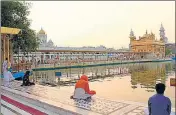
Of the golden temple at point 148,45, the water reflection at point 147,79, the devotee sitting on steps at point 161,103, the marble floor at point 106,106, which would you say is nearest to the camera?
the devotee sitting on steps at point 161,103

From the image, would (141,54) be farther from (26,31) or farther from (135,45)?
(26,31)

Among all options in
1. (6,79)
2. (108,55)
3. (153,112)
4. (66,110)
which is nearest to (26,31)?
(6,79)

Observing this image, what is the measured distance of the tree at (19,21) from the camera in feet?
47.6

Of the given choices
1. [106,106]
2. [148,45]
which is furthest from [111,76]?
[148,45]

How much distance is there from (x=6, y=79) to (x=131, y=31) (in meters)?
54.4

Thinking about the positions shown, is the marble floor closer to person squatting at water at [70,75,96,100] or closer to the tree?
person squatting at water at [70,75,96,100]

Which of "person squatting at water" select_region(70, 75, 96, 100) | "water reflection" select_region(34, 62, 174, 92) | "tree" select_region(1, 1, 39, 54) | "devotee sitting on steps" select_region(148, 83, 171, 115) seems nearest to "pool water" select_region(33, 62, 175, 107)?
"water reflection" select_region(34, 62, 174, 92)

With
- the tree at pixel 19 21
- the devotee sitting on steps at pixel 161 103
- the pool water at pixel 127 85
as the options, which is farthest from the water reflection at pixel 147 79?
the tree at pixel 19 21

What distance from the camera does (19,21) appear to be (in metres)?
15.1

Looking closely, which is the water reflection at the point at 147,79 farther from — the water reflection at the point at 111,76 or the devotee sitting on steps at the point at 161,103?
the devotee sitting on steps at the point at 161,103

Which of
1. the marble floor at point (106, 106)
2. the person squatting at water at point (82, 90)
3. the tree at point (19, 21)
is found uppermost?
the tree at point (19, 21)

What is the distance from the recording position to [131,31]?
6150 centimetres

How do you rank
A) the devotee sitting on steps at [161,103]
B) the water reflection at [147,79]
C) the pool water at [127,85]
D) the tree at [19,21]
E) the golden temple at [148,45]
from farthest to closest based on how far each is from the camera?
the golden temple at [148,45] → the tree at [19,21] → the water reflection at [147,79] → the pool water at [127,85] → the devotee sitting on steps at [161,103]

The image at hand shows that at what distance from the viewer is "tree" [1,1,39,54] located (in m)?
14.5
